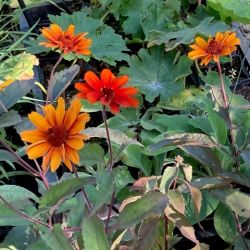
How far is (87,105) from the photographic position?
1712 millimetres

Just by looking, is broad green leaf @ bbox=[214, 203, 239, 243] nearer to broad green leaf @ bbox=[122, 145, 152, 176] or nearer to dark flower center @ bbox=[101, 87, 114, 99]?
broad green leaf @ bbox=[122, 145, 152, 176]

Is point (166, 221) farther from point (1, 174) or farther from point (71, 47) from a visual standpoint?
point (1, 174)

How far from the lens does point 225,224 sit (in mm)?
1284

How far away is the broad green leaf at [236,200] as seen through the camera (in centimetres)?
113

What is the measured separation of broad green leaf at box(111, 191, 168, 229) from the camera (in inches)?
37.2

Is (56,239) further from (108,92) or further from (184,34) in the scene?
(184,34)

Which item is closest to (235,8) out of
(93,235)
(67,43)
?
(67,43)

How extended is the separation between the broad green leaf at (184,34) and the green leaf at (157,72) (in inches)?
1.8

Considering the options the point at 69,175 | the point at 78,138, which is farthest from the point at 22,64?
the point at 78,138

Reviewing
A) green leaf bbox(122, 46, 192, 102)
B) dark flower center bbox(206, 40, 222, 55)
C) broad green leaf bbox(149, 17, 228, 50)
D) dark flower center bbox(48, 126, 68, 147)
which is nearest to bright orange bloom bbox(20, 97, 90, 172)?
dark flower center bbox(48, 126, 68, 147)

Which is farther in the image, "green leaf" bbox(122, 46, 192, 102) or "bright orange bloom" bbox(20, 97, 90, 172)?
"green leaf" bbox(122, 46, 192, 102)

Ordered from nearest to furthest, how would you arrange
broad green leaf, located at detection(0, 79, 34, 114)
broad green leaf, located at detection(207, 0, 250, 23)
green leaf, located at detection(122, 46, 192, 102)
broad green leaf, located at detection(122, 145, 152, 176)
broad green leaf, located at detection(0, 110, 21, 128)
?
broad green leaf, located at detection(0, 110, 21, 128) → broad green leaf, located at detection(0, 79, 34, 114) → broad green leaf, located at detection(122, 145, 152, 176) → green leaf, located at detection(122, 46, 192, 102) → broad green leaf, located at detection(207, 0, 250, 23)

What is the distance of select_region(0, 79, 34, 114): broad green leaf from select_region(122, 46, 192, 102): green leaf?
62cm


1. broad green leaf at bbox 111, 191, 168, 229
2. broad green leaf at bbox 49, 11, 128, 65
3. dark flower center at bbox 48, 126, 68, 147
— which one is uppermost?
dark flower center at bbox 48, 126, 68, 147
